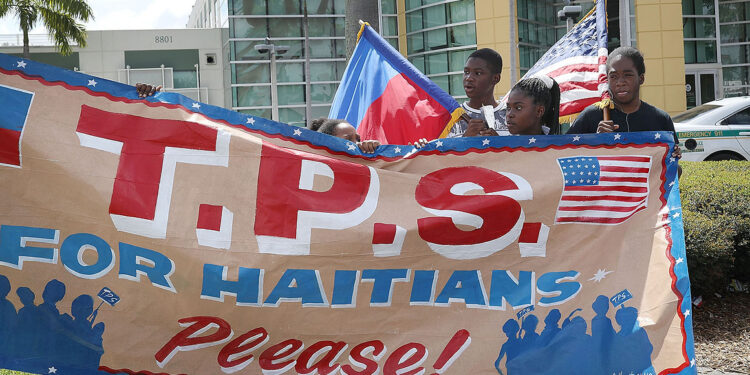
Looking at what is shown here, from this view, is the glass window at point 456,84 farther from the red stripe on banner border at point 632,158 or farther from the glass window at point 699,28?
the red stripe on banner border at point 632,158

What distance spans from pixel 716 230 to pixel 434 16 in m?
23.8

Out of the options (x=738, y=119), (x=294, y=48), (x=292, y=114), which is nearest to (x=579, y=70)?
(x=738, y=119)

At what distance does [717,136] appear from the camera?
43.3 ft

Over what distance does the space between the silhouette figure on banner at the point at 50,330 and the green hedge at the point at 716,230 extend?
170 inches

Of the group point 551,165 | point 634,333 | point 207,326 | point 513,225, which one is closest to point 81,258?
point 207,326

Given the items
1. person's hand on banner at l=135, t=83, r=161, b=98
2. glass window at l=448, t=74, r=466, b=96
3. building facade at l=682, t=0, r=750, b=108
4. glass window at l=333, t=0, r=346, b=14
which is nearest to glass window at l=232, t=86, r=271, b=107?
glass window at l=333, t=0, r=346, b=14

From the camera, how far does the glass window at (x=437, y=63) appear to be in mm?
28720

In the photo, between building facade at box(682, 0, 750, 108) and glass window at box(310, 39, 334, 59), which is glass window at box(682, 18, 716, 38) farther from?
glass window at box(310, 39, 334, 59)

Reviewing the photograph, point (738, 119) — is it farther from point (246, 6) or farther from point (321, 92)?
point (246, 6)

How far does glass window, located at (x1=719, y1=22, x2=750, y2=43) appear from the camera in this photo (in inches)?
1164

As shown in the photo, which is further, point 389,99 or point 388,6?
point 388,6

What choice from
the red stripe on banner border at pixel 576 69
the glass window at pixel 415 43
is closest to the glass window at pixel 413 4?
the glass window at pixel 415 43

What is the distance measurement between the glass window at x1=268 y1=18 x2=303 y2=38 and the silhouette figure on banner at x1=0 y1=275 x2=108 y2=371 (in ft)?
88.9

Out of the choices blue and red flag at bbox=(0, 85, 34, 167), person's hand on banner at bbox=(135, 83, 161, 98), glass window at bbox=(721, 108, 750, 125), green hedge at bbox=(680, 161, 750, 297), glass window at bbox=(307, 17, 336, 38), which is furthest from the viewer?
glass window at bbox=(307, 17, 336, 38)
